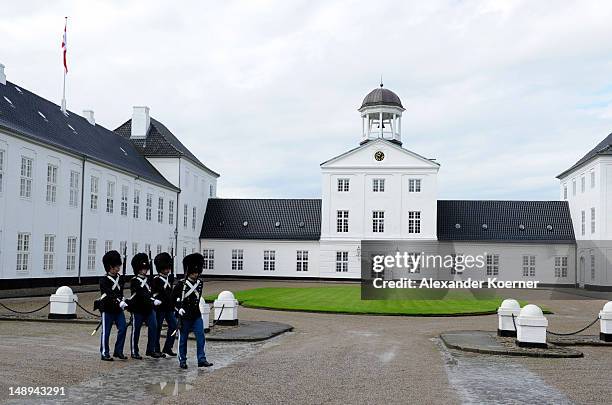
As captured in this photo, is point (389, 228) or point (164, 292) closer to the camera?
point (164, 292)

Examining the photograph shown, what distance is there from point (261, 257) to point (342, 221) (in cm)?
660

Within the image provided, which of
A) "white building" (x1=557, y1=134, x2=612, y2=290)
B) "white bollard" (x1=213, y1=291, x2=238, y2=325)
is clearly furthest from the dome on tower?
"white bollard" (x1=213, y1=291, x2=238, y2=325)

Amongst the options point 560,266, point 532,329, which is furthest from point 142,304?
point 560,266

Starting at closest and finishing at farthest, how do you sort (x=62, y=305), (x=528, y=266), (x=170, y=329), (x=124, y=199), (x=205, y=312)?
(x=170, y=329) < (x=205, y=312) < (x=62, y=305) < (x=124, y=199) < (x=528, y=266)

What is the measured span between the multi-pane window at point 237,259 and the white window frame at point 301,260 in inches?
163

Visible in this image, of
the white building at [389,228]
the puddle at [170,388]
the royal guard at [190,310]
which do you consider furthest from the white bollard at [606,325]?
the white building at [389,228]

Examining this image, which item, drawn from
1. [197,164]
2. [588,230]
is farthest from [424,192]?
[197,164]

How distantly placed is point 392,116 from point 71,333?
4073 cm

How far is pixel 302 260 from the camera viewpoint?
52750mm

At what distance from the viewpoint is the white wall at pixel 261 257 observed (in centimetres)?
5259

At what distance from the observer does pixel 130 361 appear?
1168 cm

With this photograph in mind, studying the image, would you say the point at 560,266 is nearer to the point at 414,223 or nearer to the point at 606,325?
the point at 414,223

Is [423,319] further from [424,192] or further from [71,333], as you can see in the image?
[424,192]

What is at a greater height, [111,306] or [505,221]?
[505,221]
